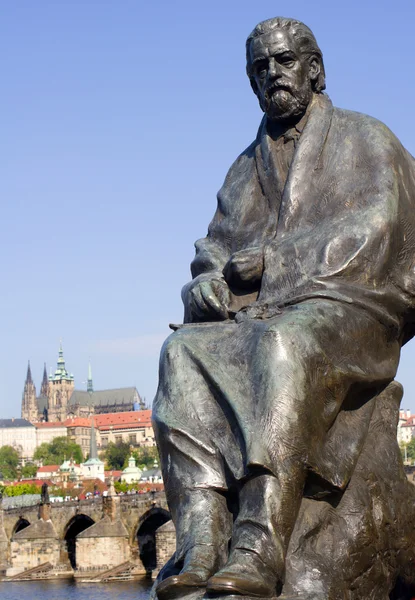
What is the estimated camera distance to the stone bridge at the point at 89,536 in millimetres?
53344

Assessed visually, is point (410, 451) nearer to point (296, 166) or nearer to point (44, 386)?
point (44, 386)

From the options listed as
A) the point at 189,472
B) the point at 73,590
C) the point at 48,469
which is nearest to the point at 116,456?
the point at 48,469

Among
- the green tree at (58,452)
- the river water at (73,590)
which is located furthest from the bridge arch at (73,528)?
the green tree at (58,452)

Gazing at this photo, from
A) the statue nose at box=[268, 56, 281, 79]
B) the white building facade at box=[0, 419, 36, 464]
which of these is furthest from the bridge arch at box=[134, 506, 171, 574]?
the white building facade at box=[0, 419, 36, 464]

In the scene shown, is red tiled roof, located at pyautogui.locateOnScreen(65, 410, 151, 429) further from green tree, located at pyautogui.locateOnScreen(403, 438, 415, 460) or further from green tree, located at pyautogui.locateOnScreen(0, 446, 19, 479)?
green tree, located at pyautogui.locateOnScreen(403, 438, 415, 460)

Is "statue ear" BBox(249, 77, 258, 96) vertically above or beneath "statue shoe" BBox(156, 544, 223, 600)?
above

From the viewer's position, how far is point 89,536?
5353 centimetres

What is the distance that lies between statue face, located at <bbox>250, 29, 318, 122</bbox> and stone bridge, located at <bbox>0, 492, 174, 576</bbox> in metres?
47.6

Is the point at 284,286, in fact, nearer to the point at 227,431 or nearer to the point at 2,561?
the point at 227,431

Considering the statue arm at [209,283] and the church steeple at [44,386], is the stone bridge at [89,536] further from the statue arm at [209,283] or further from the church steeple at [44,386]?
the church steeple at [44,386]

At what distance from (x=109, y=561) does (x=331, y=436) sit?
50.4m

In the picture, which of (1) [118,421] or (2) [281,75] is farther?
(1) [118,421]

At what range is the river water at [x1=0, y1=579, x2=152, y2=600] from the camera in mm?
41219

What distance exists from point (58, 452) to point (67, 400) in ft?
110
